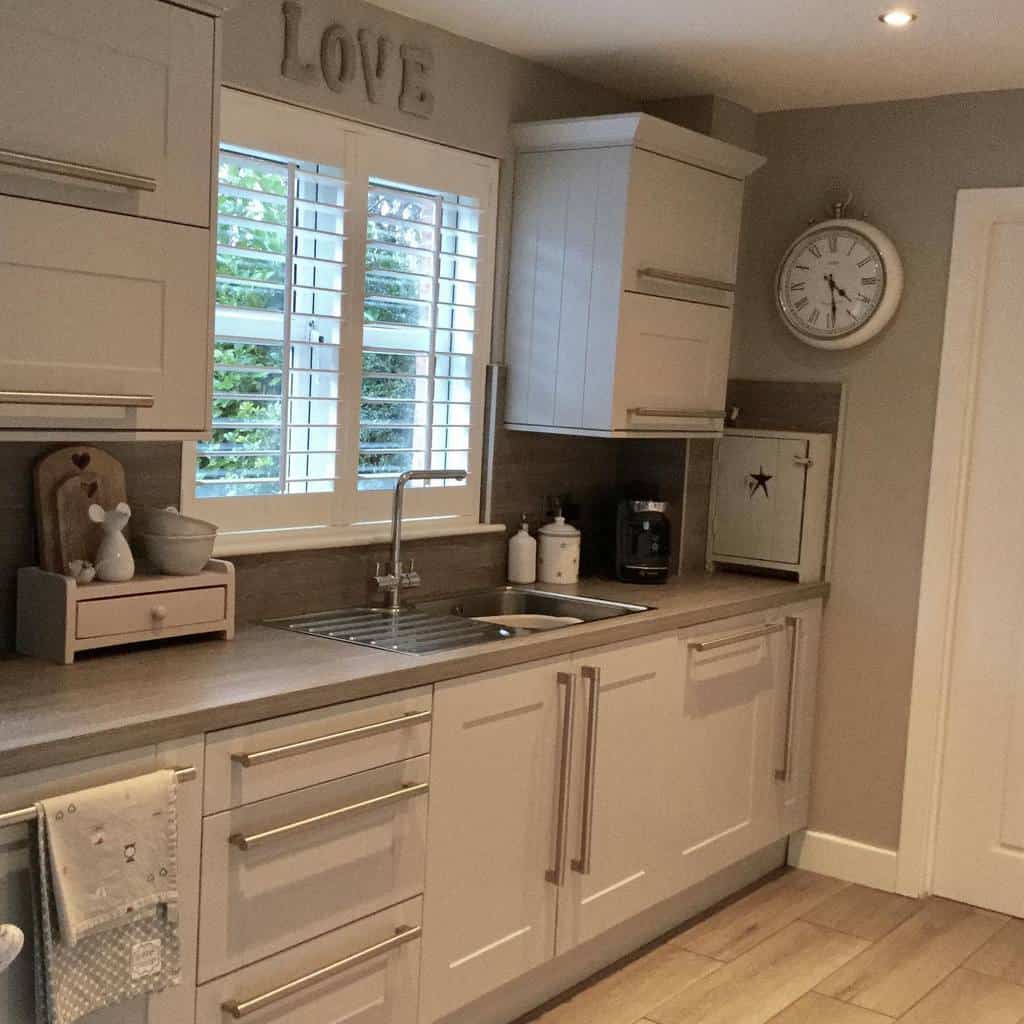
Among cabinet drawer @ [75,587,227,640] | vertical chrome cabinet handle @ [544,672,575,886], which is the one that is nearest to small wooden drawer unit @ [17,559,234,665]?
cabinet drawer @ [75,587,227,640]

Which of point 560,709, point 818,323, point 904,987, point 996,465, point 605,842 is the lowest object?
point 904,987

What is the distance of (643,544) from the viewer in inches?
148

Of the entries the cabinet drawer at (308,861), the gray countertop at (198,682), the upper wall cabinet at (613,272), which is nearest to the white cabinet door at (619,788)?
the gray countertop at (198,682)

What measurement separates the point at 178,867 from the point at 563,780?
1065 millimetres

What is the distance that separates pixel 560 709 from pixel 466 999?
64 cm

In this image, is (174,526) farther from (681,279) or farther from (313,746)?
(681,279)

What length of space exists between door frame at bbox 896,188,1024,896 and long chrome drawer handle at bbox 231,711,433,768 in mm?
1872

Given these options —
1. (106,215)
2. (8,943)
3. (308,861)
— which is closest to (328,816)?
(308,861)

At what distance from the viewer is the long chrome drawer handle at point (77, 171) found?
6.91 feet

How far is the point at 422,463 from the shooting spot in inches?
135

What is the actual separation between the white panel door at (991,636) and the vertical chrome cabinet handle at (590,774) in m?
1.35

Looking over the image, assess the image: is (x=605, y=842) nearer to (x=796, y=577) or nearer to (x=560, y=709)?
(x=560, y=709)

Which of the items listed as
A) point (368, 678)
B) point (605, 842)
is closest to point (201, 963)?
point (368, 678)

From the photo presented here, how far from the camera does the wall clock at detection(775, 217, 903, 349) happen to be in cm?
383
